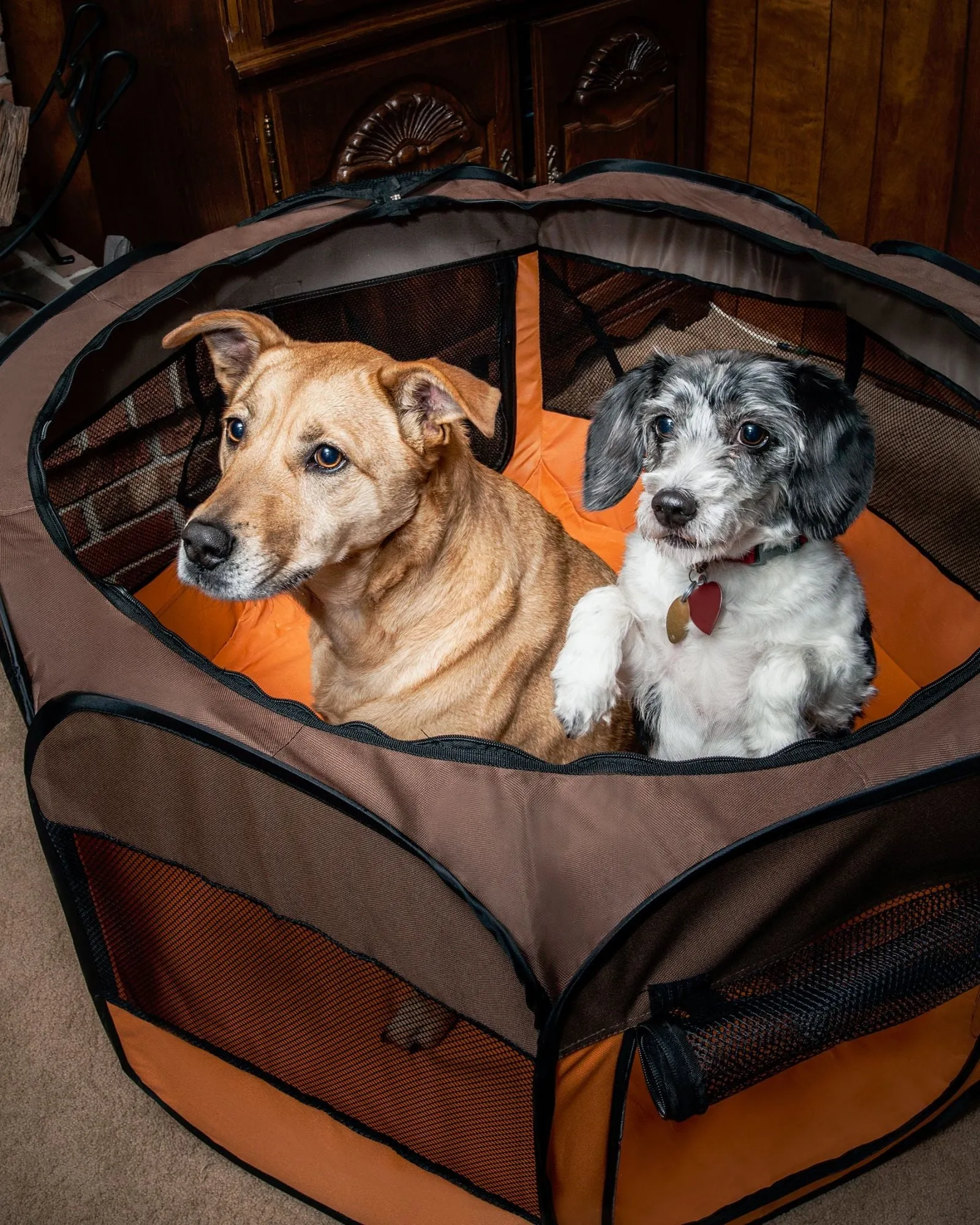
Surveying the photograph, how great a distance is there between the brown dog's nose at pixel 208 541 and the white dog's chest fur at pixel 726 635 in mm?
703

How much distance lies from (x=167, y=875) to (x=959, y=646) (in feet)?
5.28

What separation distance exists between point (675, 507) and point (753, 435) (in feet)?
0.73

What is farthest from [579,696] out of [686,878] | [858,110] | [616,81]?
[858,110]

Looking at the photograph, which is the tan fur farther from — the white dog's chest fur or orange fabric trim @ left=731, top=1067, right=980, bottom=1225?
orange fabric trim @ left=731, top=1067, right=980, bottom=1225

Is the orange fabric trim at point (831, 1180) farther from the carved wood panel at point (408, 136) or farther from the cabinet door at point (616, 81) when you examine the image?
the cabinet door at point (616, 81)

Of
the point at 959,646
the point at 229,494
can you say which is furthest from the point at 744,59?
the point at 229,494

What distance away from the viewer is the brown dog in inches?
69.1

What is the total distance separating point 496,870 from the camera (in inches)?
50.9

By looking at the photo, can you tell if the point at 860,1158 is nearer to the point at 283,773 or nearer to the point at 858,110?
the point at 283,773

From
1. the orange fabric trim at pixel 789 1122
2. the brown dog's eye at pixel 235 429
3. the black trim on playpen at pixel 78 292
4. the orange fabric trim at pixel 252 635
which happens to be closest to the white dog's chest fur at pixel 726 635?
the orange fabric trim at pixel 789 1122

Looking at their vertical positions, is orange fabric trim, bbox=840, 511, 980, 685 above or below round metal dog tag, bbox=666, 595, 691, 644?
below

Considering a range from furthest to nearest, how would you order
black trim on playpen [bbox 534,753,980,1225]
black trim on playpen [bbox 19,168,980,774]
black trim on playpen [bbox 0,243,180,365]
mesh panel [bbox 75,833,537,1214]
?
black trim on playpen [bbox 0,243,180,365] < mesh panel [bbox 75,833,537,1214] < black trim on playpen [bbox 19,168,980,774] < black trim on playpen [bbox 534,753,980,1225]

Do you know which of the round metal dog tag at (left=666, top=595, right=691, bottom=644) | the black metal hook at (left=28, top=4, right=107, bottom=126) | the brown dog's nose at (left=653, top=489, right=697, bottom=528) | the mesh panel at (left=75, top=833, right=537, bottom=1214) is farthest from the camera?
the black metal hook at (left=28, top=4, right=107, bottom=126)

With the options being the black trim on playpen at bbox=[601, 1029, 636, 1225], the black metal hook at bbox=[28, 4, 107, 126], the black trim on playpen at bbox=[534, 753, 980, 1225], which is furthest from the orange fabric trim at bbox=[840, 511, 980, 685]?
the black metal hook at bbox=[28, 4, 107, 126]
